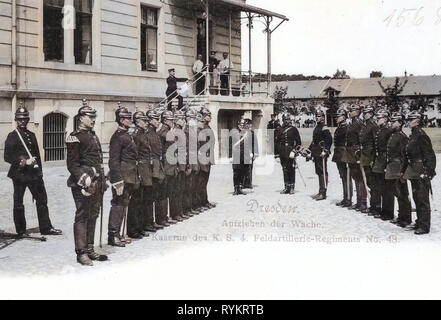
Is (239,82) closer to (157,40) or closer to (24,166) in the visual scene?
(157,40)

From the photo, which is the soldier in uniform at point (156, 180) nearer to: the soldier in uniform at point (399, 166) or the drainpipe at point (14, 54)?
the soldier in uniform at point (399, 166)

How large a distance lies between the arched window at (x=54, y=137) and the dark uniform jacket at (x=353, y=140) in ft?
20.7

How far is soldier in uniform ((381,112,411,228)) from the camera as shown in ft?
28.3

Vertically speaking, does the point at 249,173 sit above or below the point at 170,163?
below

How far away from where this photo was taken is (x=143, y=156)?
26.7ft

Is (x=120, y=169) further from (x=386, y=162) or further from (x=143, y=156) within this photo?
(x=386, y=162)

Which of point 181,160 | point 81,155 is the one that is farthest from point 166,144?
point 81,155

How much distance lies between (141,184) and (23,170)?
1.69 metres

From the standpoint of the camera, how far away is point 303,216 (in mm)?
9039

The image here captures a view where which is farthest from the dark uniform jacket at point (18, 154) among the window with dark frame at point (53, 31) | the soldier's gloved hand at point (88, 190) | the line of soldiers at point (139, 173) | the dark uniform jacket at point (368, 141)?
the window with dark frame at point (53, 31)

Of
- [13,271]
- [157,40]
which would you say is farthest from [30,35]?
[13,271]

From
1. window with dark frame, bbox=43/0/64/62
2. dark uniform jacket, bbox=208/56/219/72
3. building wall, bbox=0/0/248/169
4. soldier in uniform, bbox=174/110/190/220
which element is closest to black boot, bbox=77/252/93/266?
soldier in uniform, bbox=174/110/190/220

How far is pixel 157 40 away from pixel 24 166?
1031cm

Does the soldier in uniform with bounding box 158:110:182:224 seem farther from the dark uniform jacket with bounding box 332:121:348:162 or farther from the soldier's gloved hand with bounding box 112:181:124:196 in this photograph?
the dark uniform jacket with bounding box 332:121:348:162
